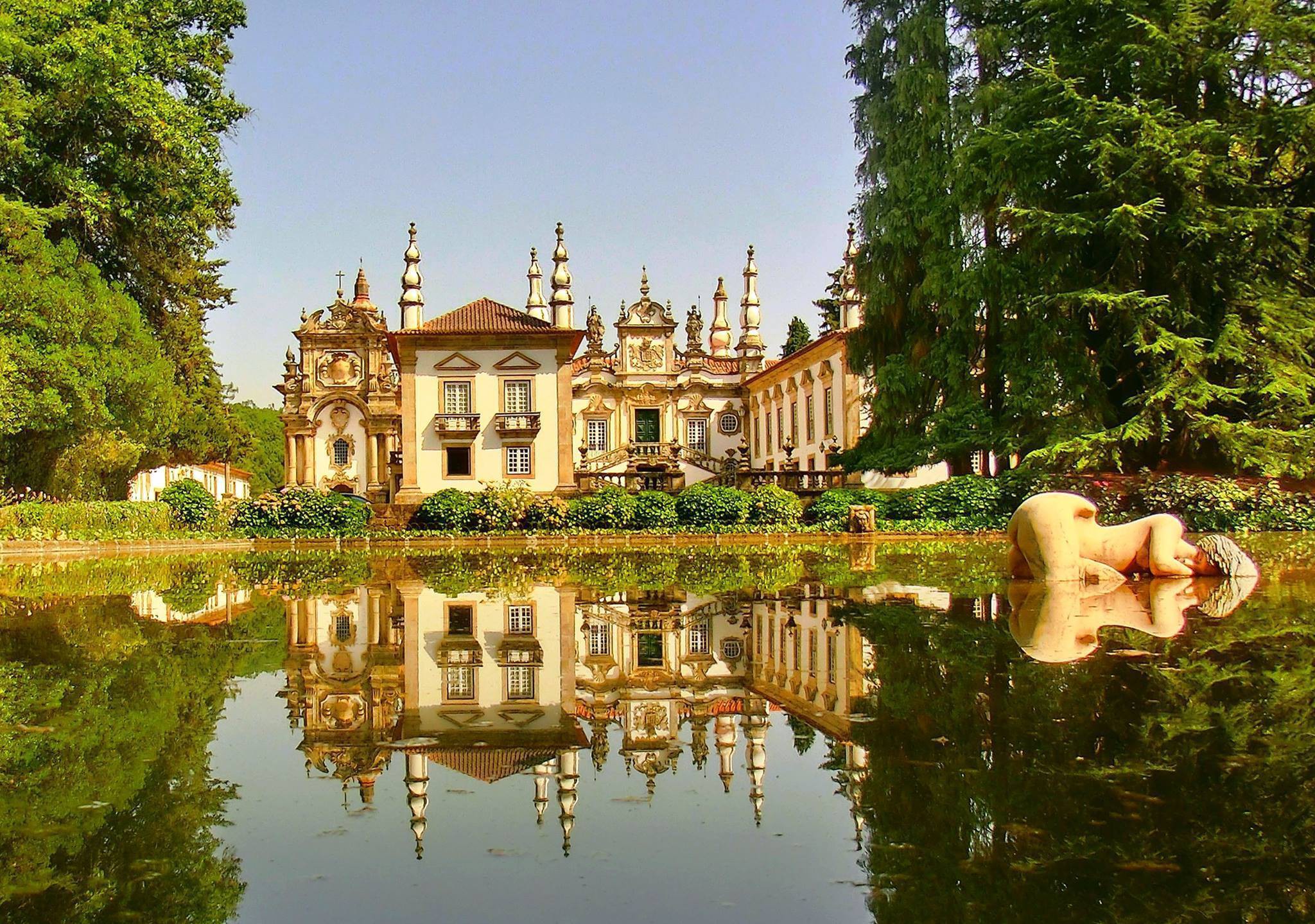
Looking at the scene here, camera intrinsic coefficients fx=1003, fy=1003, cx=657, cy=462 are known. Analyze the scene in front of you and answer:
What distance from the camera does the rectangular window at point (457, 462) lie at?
33.7m

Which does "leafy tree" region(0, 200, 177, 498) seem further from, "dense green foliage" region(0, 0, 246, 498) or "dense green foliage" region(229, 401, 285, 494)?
"dense green foliage" region(229, 401, 285, 494)

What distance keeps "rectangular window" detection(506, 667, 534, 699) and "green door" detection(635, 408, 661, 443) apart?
41.8m

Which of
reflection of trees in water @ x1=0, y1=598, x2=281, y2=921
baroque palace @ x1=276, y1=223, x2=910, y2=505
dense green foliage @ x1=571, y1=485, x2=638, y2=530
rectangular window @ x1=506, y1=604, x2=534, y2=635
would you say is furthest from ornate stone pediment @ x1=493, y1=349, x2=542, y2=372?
reflection of trees in water @ x1=0, y1=598, x2=281, y2=921

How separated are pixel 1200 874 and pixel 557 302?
32.5 meters

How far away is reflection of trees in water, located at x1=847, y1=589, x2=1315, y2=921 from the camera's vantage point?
2.84 metres

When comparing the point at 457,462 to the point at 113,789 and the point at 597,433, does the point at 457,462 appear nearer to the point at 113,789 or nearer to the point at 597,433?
the point at 597,433

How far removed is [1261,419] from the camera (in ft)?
68.5

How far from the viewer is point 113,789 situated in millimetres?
3922

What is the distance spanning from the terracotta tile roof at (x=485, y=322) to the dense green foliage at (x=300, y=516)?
7759mm

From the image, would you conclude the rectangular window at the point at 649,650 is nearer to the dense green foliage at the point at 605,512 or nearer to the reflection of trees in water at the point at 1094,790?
the reflection of trees in water at the point at 1094,790

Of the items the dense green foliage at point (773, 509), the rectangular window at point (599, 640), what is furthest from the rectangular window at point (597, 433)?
the rectangular window at point (599, 640)

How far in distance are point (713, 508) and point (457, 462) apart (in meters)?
11.3

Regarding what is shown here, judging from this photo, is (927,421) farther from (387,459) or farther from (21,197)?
(387,459)

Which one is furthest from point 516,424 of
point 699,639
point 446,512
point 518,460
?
point 699,639
